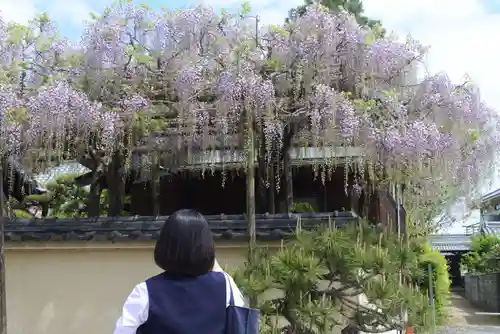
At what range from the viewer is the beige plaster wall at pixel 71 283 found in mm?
7984

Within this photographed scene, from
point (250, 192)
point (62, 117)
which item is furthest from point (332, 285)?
point (62, 117)

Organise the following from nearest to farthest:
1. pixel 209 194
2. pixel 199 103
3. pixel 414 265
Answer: pixel 414 265
pixel 199 103
pixel 209 194

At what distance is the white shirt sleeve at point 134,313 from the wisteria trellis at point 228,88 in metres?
5.36

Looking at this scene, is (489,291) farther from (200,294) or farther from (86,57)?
(200,294)

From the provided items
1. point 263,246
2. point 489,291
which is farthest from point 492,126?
point 489,291

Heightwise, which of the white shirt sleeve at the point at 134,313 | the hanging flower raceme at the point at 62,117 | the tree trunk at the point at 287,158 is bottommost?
the white shirt sleeve at the point at 134,313

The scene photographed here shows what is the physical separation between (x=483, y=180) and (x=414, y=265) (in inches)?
128

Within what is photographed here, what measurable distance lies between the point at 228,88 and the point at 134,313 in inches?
214

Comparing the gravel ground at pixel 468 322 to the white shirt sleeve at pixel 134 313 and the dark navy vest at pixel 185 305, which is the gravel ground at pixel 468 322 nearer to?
the dark navy vest at pixel 185 305

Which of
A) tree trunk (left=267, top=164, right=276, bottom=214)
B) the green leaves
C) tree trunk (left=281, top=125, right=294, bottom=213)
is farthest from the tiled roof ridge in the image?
tree trunk (left=267, top=164, right=276, bottom=214)

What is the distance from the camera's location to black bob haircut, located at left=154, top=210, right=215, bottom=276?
2.55 meters

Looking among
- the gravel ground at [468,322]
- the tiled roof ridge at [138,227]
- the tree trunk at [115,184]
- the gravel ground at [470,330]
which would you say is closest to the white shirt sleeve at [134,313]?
the tiled roof ridge at [138,227]

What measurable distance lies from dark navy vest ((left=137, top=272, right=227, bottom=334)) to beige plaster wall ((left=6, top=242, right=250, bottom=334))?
5.27 metres

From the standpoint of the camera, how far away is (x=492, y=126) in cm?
906
